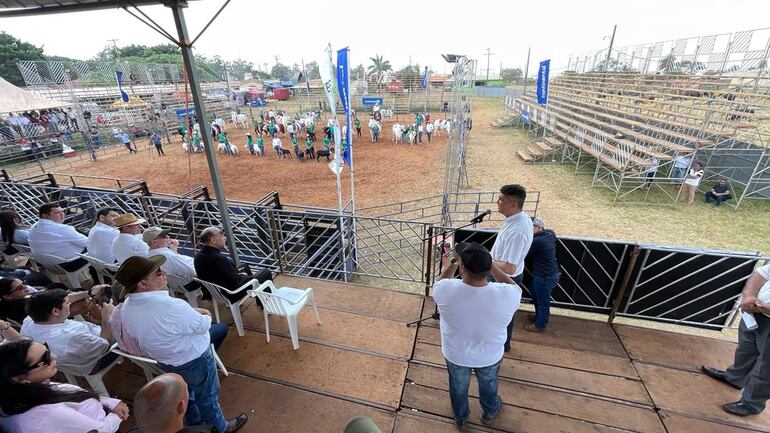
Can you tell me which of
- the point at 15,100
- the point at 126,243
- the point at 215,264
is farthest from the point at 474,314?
the point at 15,100

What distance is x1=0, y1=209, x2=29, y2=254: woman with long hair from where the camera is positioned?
4.51 metres

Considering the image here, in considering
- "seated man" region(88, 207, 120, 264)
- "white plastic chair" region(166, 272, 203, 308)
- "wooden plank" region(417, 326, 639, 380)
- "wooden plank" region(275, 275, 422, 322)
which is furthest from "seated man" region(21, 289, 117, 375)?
"wooden plank" region(417, 326, 639, 380)

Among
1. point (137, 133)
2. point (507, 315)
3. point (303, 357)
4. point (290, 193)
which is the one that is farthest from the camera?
point (137, 133)

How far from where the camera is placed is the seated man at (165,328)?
6.89 ft

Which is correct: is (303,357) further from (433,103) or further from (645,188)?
(433,103)

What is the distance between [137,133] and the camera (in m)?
27.2

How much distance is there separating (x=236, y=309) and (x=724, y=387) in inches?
197

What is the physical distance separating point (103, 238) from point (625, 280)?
6.35 meters

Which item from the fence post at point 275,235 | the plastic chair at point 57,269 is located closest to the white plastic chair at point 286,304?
the fence post at point 275,235

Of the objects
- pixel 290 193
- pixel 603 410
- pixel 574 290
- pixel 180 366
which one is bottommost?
pixel 290 193

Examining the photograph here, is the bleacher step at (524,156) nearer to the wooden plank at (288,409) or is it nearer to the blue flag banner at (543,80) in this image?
the blue flag banner at (543,80)

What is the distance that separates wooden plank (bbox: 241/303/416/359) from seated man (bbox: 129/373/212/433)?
2300mm

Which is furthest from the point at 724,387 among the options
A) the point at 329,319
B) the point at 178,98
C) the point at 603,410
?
the point at 178,98

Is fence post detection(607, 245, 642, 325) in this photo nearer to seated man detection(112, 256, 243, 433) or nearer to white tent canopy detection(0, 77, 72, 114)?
seated man detection(112, 256, 243, 433)
